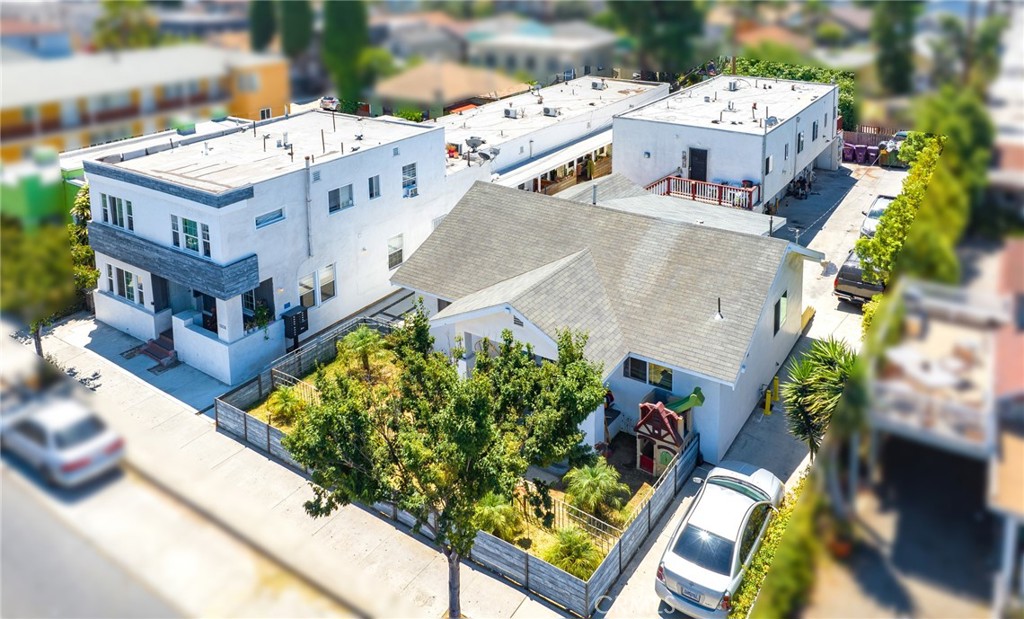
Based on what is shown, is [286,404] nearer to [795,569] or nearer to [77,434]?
[77,434]

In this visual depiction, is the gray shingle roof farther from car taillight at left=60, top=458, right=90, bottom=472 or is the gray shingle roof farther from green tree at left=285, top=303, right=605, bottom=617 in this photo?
car taillight at left=60, top=458, right=90, bottom=472

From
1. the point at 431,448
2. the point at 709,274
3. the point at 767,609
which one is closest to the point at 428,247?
the point at 709,274

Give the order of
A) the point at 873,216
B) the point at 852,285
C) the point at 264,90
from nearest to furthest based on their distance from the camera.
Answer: the point at 264,90
the point at 852,285
the point at 873,216

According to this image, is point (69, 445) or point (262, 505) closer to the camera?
point (69, 445)

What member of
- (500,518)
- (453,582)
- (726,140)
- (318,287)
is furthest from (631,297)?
(726,140)

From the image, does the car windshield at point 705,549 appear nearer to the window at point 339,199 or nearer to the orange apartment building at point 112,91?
the orange apartment building at point 112,91

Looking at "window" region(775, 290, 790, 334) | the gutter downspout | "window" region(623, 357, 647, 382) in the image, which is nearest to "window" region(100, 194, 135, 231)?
the gutter downspout
